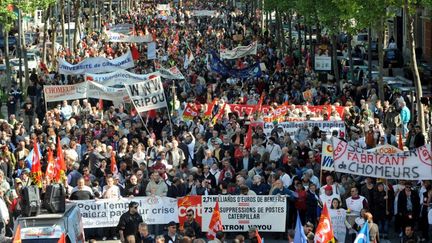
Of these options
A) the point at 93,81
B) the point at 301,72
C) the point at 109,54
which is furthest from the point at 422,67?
the point at 93,81

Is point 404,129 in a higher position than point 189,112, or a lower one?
lower

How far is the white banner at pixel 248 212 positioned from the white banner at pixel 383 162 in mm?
1315

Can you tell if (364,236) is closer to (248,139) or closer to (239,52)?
(248,139)

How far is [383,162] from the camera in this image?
21.8 m

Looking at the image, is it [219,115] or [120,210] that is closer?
[120,210]

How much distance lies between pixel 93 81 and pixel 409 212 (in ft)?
47.4

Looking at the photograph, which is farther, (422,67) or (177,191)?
(422,67)

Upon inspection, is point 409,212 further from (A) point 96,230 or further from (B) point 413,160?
(A) point 96,230

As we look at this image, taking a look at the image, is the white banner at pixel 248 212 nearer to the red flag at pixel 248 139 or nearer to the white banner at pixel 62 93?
the red flag at pixel 248 139

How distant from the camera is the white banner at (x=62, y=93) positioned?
33.0 m

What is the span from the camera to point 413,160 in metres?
21.6

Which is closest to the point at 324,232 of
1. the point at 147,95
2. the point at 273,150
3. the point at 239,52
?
the point at 273,150

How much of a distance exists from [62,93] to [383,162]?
13500 millimetres

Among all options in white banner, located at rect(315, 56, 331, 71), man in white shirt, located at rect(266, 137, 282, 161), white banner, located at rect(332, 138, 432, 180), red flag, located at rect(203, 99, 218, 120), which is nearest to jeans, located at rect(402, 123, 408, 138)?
red flag, located at rect(203, 99, 218, 120)
